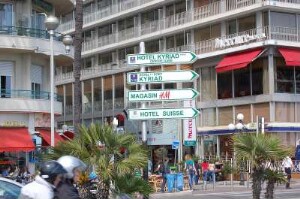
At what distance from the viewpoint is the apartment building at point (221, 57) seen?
4266cm

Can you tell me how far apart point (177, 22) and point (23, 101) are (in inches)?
827

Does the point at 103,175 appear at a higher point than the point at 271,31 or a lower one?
lower

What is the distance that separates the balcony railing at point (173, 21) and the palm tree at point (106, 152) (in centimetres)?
3038

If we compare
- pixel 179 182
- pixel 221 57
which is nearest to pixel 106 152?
pixel 179 182

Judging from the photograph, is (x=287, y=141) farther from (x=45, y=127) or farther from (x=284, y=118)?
(x=45, y=127)

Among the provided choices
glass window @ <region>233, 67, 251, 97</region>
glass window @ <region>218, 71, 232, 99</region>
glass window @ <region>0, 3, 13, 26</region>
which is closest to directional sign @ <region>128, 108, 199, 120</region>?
glass window @ <region>0, 3, 13, 26</region>

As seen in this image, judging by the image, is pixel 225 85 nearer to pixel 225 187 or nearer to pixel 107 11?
pixel 225 187

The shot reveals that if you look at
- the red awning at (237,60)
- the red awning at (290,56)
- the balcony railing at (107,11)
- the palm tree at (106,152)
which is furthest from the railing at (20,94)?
the balcony railing at (107,11)

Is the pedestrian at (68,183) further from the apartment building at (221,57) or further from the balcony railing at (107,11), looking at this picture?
the balcony railing at (107,11)

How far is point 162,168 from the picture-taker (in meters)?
31.4

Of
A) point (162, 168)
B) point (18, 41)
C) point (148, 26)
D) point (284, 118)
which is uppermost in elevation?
point (148, 26)

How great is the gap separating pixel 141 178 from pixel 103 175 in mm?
785

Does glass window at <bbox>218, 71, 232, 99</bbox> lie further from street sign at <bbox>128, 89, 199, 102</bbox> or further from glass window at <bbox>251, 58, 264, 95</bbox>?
street sign at <bbox>128, 89, 199, 102</bbox>

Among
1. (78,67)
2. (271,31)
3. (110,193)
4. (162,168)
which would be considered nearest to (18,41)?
(162,168)
